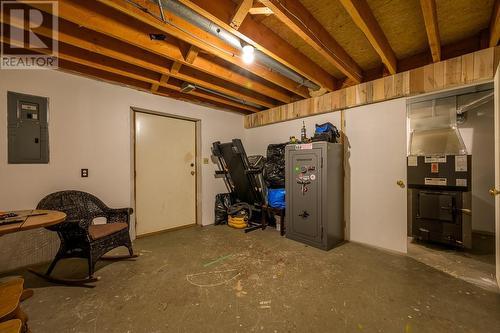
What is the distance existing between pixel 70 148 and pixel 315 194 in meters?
3.25

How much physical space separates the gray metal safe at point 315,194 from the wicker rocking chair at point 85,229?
2.24m

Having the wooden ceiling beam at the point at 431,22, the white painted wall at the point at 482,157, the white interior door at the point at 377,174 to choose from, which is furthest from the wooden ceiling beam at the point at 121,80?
the white painted wall at the point at 482,157

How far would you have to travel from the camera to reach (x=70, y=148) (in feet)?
8.33

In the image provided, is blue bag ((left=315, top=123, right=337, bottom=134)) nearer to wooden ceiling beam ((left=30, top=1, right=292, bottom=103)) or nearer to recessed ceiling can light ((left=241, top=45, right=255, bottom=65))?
wooden ceiling beam ((left=30, top=1, right=292, bottom=103))

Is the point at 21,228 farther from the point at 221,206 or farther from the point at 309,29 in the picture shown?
the point at 221,206

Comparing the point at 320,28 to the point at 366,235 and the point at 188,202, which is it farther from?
the point at 188,202

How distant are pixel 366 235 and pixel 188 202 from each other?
2.98 m

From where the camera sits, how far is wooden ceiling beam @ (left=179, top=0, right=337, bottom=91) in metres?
1.55

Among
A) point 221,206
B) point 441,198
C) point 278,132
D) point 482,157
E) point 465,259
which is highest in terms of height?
point 278,132

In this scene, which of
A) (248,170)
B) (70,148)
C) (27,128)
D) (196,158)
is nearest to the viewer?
(27,128)

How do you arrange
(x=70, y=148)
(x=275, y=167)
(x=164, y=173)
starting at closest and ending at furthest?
(x=70, y=148) < (x=164, y=173) < (x=275, y=167)

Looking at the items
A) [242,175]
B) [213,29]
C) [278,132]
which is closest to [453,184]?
[278,132]

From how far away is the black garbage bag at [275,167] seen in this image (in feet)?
11.7

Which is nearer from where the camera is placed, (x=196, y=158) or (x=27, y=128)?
(x=27, y=128)
